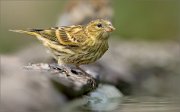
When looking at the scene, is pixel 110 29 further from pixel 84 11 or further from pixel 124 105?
pixel 84 11

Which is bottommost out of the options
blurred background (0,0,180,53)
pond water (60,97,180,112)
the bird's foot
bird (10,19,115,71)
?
pond water (60,97,180,112)

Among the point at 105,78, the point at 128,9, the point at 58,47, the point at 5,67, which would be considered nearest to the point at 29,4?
the point at 128,9

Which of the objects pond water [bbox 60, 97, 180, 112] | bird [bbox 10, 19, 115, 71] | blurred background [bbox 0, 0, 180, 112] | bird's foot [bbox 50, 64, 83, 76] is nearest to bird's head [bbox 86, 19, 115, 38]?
bird [bbox 10, 19, 115, 71]

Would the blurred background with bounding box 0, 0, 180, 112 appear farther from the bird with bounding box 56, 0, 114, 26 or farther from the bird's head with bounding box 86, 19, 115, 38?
the bird's head with bounding box 86, 19, 115, 38

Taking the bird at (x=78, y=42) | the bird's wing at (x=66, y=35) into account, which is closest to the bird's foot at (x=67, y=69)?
the bird at (x=78, y=42)

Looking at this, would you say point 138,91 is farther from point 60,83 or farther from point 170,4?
point 170,4

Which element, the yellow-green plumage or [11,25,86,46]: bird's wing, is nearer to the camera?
the yellow-green plumage
